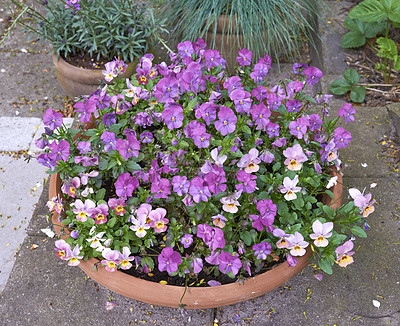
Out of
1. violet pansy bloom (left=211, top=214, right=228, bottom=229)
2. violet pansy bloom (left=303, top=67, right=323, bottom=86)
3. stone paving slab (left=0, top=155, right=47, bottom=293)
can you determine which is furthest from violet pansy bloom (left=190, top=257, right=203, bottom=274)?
stone paving slab (left=0, top=155, right=47, bottom=293)

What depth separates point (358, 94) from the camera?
2.68m

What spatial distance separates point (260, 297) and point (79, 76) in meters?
1.63

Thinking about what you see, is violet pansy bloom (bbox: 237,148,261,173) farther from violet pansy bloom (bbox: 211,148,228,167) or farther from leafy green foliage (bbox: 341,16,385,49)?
leafy green foliage (bbox: 341,16,385,49)

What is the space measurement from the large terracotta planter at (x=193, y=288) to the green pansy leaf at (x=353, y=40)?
6.20ft

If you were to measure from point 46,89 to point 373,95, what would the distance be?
6.89 ft

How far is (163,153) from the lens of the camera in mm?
1609

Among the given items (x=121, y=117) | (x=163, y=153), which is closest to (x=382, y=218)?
(x=163, y=153)

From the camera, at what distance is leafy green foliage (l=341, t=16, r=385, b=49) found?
296 cm

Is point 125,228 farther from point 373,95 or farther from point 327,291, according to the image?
point 373,95

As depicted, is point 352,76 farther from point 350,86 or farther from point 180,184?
point 180,184

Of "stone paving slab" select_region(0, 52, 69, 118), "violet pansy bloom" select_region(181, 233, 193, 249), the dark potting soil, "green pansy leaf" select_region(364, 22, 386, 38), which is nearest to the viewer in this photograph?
"violet pansy bloom" select_region(181, 233, 193, 249)

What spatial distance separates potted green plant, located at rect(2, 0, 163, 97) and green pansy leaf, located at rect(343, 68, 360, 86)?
1158 mm

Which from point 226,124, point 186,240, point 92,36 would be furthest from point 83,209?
point 92,36

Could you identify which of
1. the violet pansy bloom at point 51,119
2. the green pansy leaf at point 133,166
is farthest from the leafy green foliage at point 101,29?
the green pansy leaf at point 133,166
